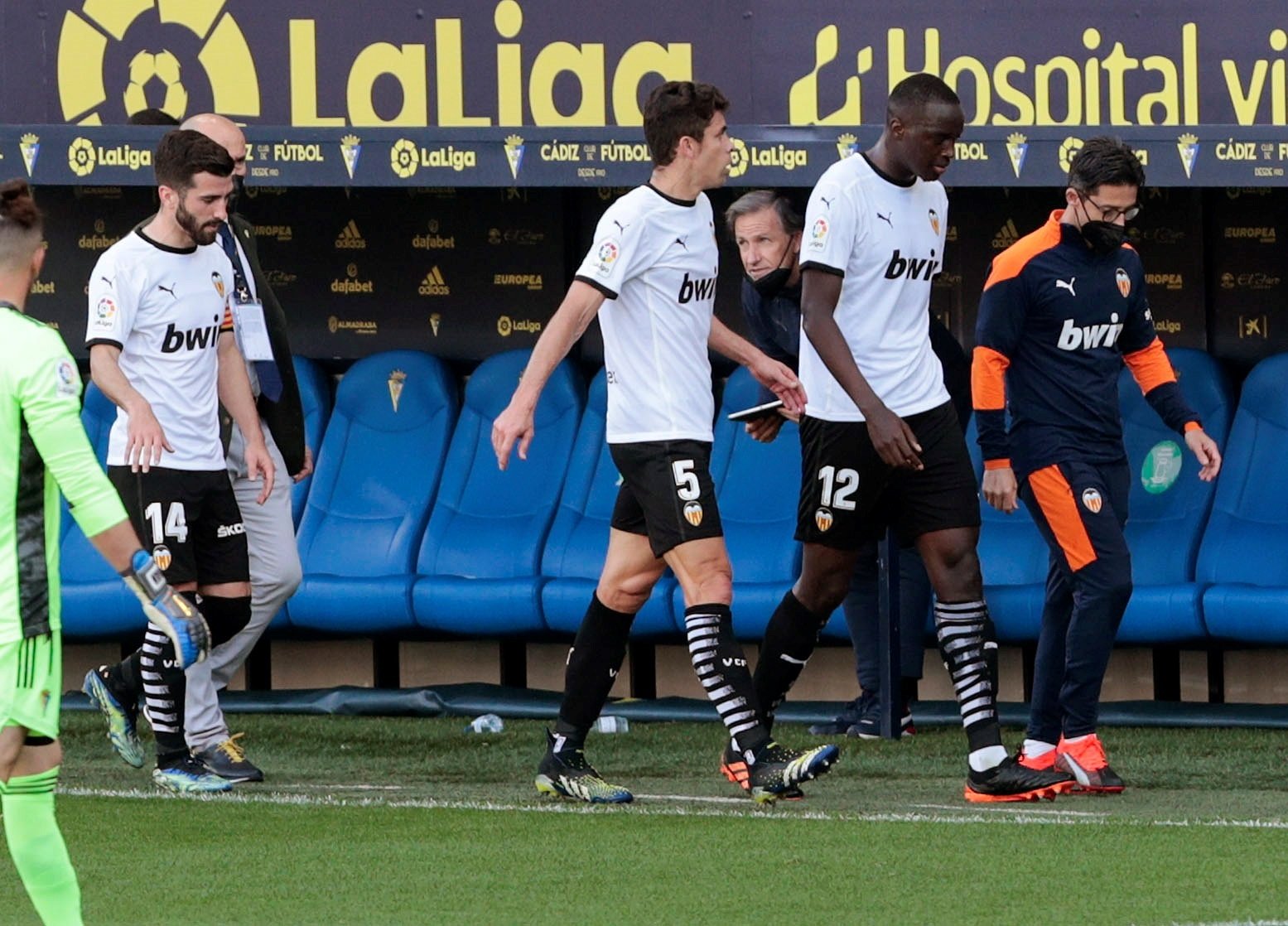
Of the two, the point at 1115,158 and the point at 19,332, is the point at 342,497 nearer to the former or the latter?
the point at 1115,158

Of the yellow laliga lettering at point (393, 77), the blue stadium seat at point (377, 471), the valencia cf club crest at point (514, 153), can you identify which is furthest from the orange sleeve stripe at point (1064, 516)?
the blue stadium seat at point (377, 471)

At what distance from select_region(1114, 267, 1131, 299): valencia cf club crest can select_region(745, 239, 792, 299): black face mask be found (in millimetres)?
1077

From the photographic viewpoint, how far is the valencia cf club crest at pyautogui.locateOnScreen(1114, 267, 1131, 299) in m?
7.12

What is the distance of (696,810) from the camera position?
6820mm

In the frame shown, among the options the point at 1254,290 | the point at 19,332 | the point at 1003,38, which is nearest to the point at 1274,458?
the point at 1254,290

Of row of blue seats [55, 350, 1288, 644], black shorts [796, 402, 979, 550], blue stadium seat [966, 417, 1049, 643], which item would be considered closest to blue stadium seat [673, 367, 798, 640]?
row of blue seats [55, 350, 1288, 644]

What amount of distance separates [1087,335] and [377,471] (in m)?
3.83

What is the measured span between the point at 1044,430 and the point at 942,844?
142 centimetres

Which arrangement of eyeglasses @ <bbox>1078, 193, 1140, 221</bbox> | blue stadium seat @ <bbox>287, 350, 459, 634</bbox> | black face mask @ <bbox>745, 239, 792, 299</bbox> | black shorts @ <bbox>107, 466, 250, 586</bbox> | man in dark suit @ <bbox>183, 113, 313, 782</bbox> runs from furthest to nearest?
blue stadium seat @ <bbox>287, 350, 459, 634</bbox>, black face mask @ <bbox>745, 239, 792, 299</bbox>, man in dark suit @ <bbox>183, 113, 313, 782</bbox>, black shorts @ <bbox>107, 466, 250, 586</bbox>, eyeglasses @ <bbox>1078, 193, 1140, 221</bbox>

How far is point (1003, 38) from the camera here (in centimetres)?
895

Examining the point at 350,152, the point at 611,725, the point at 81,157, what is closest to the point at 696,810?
the point at 611,725

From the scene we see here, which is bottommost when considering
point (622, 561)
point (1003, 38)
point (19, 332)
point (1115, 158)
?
point (622, 561)

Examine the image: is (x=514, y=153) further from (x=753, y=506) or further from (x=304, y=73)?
(x=753, y=506)

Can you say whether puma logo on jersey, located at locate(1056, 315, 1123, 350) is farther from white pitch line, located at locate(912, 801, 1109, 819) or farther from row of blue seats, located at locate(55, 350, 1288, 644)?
row of blue seats, located at locate(55, 350, 1288, 644)
